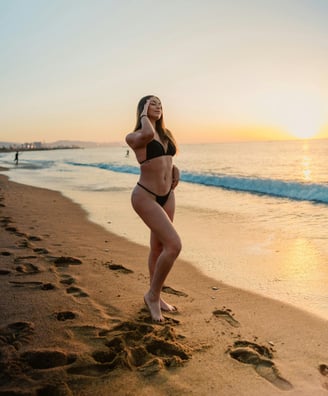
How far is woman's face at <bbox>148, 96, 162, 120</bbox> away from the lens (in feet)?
12.8

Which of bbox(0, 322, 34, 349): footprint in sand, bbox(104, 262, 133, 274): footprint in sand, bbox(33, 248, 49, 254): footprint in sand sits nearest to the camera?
bbox(0, 322, 34, 349): footprint in sand

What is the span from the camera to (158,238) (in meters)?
3.86

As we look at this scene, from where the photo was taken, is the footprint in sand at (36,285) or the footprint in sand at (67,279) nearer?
the footprint in sand at (36,285)

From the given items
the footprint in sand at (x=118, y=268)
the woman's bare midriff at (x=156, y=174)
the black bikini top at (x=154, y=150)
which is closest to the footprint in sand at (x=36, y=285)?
the footprint in sand at (x=118, y=268)

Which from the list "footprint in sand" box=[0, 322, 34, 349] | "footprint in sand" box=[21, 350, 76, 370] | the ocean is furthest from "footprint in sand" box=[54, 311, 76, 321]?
the ocean

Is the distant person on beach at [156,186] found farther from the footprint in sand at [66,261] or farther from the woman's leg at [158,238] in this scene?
the footprint in sand at [66,261]

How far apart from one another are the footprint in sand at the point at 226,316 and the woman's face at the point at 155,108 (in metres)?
2.14

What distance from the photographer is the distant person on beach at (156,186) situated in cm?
376

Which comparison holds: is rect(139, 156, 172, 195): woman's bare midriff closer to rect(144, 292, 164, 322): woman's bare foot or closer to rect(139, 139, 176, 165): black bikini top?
rect(139, 139, 176, 165): black bikini top

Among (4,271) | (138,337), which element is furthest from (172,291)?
(4,271)

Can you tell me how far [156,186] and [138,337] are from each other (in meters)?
1.47

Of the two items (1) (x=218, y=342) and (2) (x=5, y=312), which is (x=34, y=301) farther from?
(1) (x=218, y=342)

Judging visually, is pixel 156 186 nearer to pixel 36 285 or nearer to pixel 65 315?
pixel 65 315

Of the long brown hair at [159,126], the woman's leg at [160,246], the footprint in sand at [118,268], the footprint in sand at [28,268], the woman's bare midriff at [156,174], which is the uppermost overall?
the long brown hair at [159,126]
